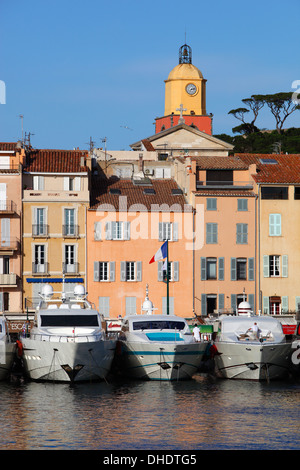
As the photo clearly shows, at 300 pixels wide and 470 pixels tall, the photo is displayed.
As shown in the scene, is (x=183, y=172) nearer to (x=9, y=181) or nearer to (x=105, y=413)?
(x=9, y=181)

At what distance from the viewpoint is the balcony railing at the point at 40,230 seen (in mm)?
72688

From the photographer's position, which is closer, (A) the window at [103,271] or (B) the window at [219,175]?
(A) the window at [103,271]

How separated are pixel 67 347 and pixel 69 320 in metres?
2.78

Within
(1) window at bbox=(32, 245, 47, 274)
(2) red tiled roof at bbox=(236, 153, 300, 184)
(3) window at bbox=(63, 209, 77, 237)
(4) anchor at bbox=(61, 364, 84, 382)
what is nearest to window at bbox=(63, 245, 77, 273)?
(3) window at bbox=(63, 209, 77, 237)

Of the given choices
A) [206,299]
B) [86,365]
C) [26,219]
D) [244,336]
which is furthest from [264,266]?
[86,365]

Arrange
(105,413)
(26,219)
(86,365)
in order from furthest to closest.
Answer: (26,219) < (86,365) < (105,413)

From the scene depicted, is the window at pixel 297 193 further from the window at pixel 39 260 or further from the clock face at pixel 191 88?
the clock face at pixel 191 88

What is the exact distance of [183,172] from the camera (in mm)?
78000

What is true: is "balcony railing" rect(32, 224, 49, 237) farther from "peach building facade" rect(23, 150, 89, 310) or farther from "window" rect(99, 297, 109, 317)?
"window" rect(99, 297, 109, 317)

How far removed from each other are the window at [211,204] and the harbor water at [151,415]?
1011 inches

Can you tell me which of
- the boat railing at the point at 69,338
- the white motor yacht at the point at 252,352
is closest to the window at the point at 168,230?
the white motor yacht at the point at 252,352

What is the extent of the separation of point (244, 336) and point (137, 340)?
5277 millimetres

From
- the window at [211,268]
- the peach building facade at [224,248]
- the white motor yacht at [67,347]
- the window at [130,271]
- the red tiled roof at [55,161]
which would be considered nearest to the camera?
the white motor yacht at [67,347]

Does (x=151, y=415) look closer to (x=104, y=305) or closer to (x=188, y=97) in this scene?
(x=104, y=305)
